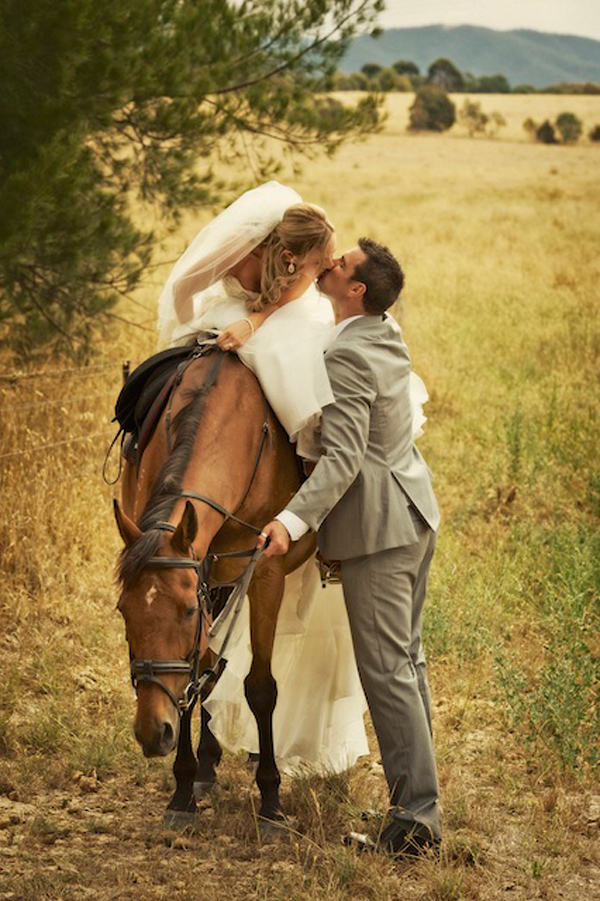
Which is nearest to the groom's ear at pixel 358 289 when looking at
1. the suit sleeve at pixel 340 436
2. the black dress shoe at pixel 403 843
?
the suit sleeve at pixel 340 436

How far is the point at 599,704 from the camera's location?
4820 millimetres

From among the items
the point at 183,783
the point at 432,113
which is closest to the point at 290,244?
the point at 183,783

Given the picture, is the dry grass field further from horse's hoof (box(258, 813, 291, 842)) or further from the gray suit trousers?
the gray suit trousers

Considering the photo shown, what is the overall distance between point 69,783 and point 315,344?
6.89ft

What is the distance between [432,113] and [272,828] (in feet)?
189

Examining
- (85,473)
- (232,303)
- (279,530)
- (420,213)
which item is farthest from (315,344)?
(420,213)

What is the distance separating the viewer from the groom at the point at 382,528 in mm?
3770

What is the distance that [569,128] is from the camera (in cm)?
5338

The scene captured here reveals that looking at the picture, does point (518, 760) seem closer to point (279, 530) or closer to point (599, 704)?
point (599, 704)

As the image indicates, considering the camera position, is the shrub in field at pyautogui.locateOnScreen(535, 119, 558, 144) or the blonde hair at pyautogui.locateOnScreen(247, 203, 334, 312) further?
the shrub in field at pyautogui.locateOnScreen(535, 119, 558, 144)

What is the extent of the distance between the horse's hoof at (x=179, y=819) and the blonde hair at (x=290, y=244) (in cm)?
198

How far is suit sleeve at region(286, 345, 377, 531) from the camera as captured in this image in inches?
142

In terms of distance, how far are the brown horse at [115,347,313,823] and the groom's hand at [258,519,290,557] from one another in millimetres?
158

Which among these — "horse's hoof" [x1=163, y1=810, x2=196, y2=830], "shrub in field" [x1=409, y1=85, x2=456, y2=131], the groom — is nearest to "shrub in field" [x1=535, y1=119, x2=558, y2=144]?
"shrub in field" [x1=409, y1=85, x2=456, y2=131]
